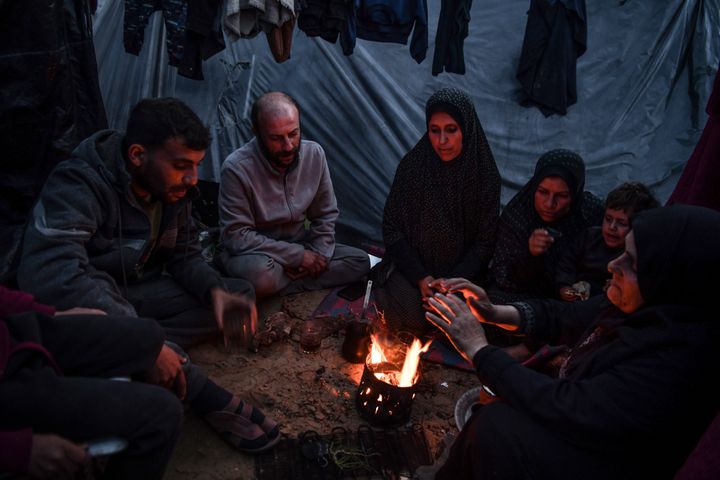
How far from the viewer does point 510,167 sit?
5086mm

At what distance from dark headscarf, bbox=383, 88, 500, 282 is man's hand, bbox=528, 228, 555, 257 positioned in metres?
0.34

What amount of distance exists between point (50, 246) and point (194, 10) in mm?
2094

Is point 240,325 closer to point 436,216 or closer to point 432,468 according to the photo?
point 432,468

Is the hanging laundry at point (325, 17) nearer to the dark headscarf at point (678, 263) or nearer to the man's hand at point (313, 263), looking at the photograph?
the man's hand at point (313, 263)

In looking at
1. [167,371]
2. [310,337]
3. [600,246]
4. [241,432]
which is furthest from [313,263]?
[600,246]

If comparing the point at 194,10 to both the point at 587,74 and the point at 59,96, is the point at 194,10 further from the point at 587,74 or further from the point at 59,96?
the point at 587,74

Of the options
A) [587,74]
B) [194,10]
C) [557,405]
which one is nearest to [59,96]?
[194,10]

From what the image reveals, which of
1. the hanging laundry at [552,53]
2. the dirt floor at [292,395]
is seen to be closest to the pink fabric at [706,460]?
the dirt floor at [292,395]

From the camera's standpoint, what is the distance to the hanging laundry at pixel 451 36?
4.18 m

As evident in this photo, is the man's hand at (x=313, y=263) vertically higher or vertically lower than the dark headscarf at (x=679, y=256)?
lower

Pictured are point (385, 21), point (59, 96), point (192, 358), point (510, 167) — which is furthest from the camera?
point (510, 167)

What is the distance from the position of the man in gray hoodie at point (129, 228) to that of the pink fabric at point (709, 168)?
2795mm

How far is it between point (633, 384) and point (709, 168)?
2.05 meters

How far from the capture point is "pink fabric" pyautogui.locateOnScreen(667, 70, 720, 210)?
9.95 feet
